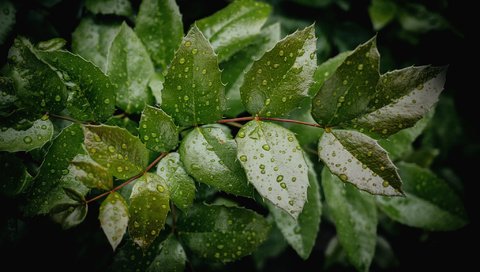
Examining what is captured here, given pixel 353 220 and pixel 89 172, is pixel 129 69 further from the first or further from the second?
pixel 353 220

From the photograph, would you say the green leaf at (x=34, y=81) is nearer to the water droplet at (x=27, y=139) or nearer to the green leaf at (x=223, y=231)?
the water droplet at (x=27, y=139)

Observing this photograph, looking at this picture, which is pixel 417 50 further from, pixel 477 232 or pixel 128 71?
pixel 128 71

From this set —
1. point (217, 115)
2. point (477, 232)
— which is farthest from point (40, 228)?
point (477, 232)

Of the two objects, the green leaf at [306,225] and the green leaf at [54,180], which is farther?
the green leaf at [306,225]

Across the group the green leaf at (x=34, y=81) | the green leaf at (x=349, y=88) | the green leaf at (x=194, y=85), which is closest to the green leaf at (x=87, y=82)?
the green leaf at (x=34, y=81)

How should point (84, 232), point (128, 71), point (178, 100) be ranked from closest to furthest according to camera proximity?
1. point (178, 100)
2. point (128, 71)
3. point (84, 232)
